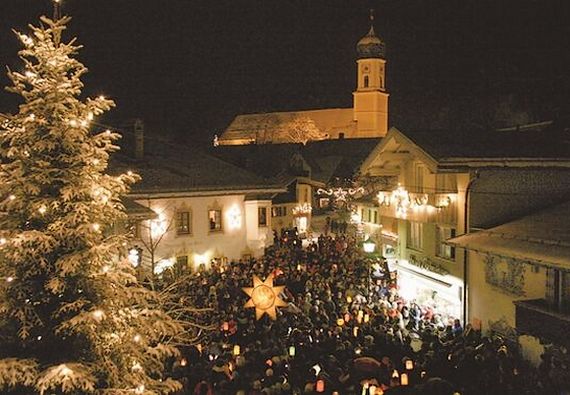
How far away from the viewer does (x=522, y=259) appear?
1681 centimetres

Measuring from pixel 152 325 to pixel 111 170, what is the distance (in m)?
19.8

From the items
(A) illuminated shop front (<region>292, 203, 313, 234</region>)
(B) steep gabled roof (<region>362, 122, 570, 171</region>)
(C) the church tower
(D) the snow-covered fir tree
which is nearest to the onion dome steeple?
(C) the church tower

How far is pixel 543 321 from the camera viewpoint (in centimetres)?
1641

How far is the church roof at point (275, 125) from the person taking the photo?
93812mm

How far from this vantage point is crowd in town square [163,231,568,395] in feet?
47.1

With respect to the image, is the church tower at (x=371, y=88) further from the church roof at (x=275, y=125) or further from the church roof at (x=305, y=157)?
the church roof at (x=305, y=157)

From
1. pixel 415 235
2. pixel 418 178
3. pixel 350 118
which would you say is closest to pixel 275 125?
pixel 350 118

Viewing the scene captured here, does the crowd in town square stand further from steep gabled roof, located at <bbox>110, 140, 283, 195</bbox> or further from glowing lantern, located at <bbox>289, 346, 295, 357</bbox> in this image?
steep gabled roof, located at <bbox>110, 140, 283, 195</bbox>

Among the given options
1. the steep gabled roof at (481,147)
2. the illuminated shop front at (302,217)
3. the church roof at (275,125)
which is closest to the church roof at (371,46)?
the church roof at (275,125)

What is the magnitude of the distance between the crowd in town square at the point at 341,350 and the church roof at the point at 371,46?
6198 cm

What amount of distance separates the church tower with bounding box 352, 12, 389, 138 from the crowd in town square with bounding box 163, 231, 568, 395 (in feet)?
203

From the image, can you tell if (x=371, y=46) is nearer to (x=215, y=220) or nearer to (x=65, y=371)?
(x=215, y=220)

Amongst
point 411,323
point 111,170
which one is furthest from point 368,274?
point 111,170

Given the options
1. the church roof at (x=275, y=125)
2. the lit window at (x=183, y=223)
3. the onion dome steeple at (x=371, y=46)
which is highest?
the onion dome steeple at (x=371, y=46)
